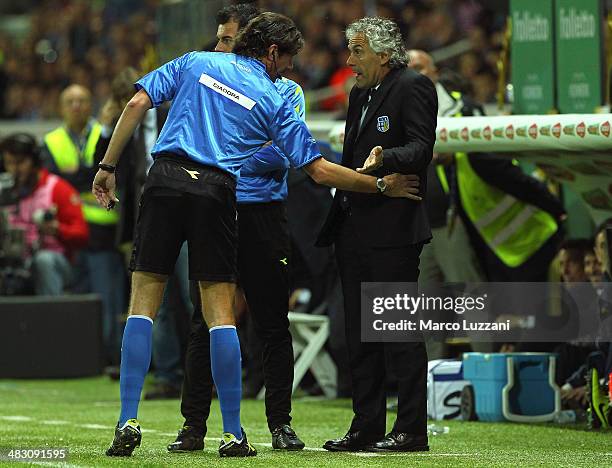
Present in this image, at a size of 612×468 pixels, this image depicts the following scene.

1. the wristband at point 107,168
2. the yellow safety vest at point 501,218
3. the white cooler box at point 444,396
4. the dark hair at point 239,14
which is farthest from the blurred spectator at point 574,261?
the wristband at point 107,168

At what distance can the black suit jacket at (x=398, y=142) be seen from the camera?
7.13 m

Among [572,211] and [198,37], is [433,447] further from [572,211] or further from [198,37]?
[198,37]

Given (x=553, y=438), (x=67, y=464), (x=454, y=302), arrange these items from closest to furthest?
1. (x=67, y=464)
2. (x=553, y=438)
3. (x=454, y=302)

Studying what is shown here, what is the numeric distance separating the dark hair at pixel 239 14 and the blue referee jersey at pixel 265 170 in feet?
1.18

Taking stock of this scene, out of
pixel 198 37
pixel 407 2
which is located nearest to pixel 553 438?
pixel 198 37

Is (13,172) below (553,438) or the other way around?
the other way around

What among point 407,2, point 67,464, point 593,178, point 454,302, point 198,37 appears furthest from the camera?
point 407,2

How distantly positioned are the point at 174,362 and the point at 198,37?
2.94m

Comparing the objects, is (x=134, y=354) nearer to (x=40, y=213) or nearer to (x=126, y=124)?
(x=126, y=124)

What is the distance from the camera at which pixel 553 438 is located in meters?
7.97

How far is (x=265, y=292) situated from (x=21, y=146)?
20.3 feet

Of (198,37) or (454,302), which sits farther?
(198,37)

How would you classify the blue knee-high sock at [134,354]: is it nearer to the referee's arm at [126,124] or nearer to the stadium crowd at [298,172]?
the referee's arm at [126,124]

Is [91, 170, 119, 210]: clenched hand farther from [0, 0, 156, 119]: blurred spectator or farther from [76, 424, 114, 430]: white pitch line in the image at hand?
[0, 0, 156, 119]: blurred spectator
